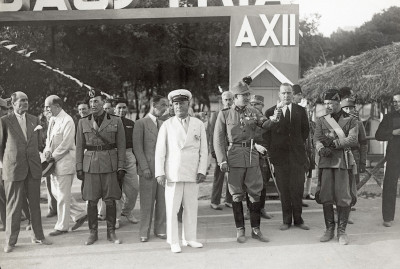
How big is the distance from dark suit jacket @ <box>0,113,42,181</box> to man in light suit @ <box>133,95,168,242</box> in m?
1.30

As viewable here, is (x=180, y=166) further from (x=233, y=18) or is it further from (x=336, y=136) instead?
(x=233, y=18)

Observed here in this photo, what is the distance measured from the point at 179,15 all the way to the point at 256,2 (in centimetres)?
140

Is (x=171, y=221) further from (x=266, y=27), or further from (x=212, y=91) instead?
(x=212, y=91)

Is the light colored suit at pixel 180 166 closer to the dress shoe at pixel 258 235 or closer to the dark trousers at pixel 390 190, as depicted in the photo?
the dress shoe at pixel 258 235

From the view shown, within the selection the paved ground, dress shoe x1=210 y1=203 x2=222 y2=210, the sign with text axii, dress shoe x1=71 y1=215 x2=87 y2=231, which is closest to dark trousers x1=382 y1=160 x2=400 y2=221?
the paved ground

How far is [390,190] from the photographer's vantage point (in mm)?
6836

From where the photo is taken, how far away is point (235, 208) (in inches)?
237

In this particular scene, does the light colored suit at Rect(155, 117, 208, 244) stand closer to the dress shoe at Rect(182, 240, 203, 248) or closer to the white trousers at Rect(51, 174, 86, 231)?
the dress shoe at Rect(182, 240, 203, 248)

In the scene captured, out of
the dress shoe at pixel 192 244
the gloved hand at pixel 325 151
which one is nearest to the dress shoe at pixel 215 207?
the dress shoe at pixel 192 244

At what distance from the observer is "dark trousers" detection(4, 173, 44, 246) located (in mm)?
5730

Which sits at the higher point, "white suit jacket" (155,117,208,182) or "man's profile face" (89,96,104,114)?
"man's profile face" (89,96,104,114)

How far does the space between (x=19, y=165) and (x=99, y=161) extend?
3.23 ft

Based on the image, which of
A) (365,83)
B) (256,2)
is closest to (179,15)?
(256,2)

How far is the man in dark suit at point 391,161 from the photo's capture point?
675 centimetres
